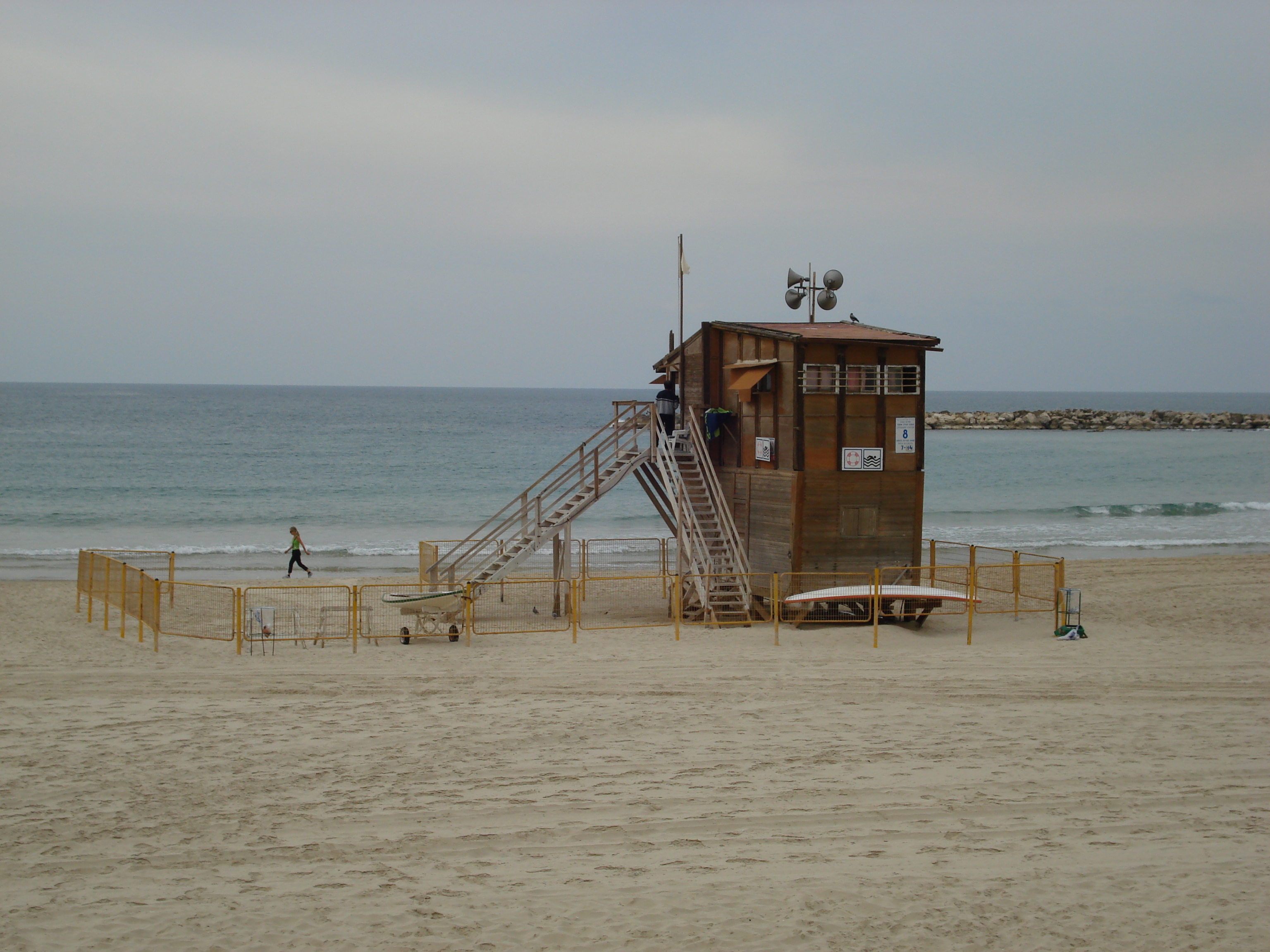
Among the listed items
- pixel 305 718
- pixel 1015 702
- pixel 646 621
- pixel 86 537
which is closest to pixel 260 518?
pixel 86 537

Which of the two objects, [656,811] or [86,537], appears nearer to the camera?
[656,811]

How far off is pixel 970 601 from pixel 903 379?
14.2 ft

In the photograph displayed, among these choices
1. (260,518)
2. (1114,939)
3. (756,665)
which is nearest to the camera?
(1114,939)

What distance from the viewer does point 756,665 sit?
588 inches

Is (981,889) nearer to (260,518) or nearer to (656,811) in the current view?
(656,811)

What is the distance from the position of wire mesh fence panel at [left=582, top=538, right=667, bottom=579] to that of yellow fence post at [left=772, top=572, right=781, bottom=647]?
5.52 metres

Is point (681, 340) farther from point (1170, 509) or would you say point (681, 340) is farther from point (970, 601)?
point (1170, 509)

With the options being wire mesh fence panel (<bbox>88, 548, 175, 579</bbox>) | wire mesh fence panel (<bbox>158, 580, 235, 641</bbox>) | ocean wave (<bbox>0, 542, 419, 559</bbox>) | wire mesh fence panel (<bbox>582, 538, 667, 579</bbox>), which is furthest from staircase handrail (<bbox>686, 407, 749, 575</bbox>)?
ocean wave (<bbox>0, 542, 419, 559</bbox>)

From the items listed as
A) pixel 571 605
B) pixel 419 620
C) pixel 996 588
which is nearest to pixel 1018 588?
pixel 996 588

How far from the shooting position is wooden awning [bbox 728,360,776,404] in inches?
736

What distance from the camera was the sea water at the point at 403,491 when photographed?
35.4m

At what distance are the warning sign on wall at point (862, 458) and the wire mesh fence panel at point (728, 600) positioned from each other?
8.26 ft

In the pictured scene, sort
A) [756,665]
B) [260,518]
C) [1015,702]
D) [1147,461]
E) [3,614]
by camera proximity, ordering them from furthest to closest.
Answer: [1147,461], [260,518], [3,614], [756,665], [1015,702]

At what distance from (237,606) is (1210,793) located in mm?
13206
